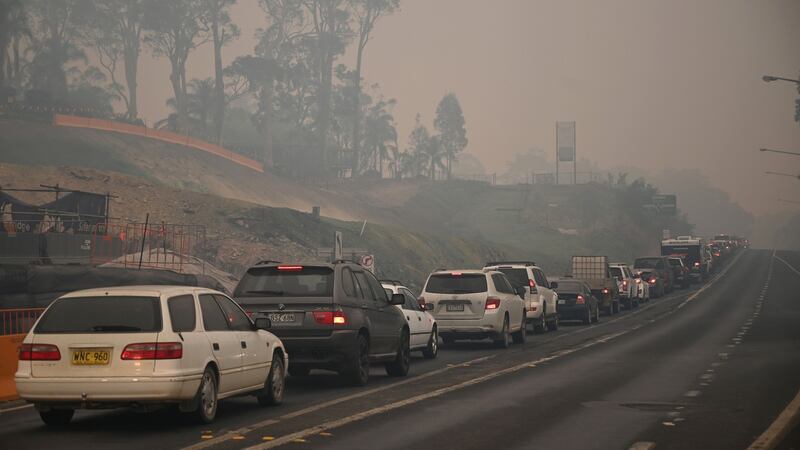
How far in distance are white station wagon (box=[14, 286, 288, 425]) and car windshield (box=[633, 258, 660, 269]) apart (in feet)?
174

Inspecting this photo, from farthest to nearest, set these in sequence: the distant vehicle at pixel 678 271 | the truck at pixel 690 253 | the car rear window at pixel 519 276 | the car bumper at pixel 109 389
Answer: the truck at pixel 690 253
the distant vehicle at pixel 678 271
the car rear window at pixel 519 276
the car bumper at pixel 109 389

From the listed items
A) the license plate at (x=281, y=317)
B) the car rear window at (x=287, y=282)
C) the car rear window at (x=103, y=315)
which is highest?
the car rear window at (x=287, y=282)

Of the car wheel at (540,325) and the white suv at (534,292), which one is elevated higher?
the white suv at (534,292)

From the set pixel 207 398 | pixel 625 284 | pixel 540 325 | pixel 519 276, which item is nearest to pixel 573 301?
pixel 540 325

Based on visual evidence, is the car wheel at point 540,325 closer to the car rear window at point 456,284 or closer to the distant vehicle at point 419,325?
the car rear window at point 456,284

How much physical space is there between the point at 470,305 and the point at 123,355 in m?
15.3

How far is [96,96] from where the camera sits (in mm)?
144125

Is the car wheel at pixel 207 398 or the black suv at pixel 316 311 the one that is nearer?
the car wheel at pixel 207 398

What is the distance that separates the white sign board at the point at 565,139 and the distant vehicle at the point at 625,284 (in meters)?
113

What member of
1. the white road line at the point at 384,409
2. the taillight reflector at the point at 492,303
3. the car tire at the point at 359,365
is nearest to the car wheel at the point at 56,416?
the white road line at the point at 384,409

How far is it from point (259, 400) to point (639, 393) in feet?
18.0

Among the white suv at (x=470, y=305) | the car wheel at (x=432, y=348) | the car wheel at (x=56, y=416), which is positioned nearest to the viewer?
the car wheel at (x=56, y=416)

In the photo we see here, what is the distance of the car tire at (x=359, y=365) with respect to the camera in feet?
57.4

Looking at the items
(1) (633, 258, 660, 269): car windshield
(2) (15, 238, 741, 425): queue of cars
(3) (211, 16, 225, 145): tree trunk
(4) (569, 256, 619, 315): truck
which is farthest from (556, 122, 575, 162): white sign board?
(2) (15, 238, 741, 425): queue of cars
